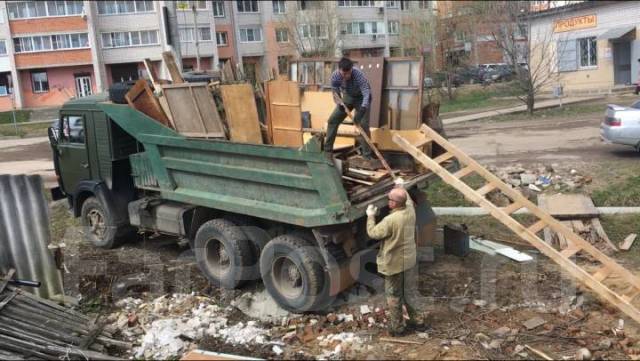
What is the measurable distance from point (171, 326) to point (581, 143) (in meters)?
12.3

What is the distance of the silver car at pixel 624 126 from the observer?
40.5 ft

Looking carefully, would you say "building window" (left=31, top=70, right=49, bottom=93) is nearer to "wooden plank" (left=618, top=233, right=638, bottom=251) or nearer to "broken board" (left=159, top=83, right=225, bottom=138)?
"broken board" (left=159, top=83, right=225, bottom=138)

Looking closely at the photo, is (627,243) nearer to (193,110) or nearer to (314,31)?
(193,110)

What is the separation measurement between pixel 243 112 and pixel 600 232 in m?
5.08

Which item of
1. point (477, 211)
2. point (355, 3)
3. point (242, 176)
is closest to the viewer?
point (242, 176)

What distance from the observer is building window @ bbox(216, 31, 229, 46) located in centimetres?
5496

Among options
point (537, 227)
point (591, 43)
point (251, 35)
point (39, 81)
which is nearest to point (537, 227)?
point (537, 227)

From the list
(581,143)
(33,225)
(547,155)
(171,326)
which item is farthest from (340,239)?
(581,143)

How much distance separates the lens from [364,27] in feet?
203

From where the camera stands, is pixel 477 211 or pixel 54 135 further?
pixel 477 211

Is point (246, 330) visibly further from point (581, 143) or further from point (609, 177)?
point (581, 143)

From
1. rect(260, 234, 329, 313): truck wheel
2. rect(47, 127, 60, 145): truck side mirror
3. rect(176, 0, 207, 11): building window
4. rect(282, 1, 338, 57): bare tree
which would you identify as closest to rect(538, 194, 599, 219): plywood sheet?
rect(260, 234, 329, 313): truck wheel

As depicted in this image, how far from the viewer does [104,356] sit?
5.18m

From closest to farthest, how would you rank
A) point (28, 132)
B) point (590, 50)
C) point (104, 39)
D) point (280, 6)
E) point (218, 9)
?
point (28, 132) → point (590, 50) → point (104, 39) → point (218, 9) → point (280, 6)
